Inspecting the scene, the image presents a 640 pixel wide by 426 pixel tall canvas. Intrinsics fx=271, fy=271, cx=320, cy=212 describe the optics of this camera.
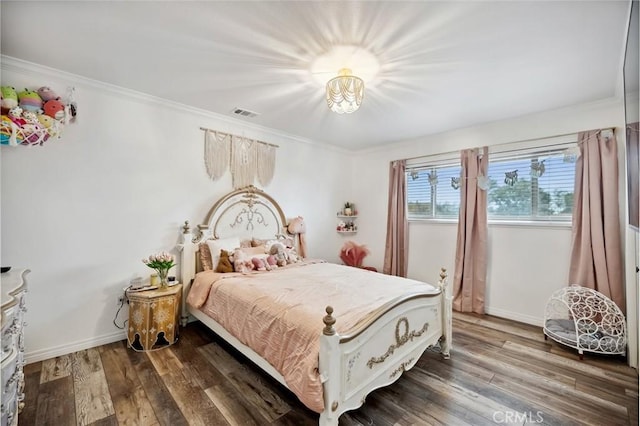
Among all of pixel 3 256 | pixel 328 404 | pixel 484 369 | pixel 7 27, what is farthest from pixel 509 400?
pixel 7 27

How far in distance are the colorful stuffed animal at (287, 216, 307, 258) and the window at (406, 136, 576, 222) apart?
2.00 m

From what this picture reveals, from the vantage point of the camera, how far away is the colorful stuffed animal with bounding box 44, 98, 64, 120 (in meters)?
2.24

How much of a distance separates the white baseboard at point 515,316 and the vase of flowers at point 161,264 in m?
3.88

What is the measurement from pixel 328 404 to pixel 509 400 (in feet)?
4.59

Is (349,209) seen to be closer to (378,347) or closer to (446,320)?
(446,320)

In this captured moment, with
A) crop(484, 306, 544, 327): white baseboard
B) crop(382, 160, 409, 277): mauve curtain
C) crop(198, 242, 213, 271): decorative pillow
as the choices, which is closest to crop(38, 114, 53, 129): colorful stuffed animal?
crop(198, 242, 213, 271): decorative pillow

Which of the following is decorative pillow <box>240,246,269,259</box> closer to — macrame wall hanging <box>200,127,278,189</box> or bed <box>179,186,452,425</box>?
bed <box>179,186,452,425</box>

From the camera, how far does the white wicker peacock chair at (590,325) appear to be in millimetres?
2449

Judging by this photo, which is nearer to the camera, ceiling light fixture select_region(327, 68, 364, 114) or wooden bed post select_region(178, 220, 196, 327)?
ceiling light fixture select_region(327, 68, 364, 114)

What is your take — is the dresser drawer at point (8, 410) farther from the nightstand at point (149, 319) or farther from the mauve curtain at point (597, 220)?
the mauve curtain at point (597, 220)

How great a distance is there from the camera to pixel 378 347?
1866 millimetres

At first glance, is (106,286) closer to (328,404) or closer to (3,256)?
(3,256)

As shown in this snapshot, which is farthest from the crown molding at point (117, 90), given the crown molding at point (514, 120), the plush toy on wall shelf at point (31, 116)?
the crown molding at point (514, 120)

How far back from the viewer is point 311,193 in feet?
14.9
